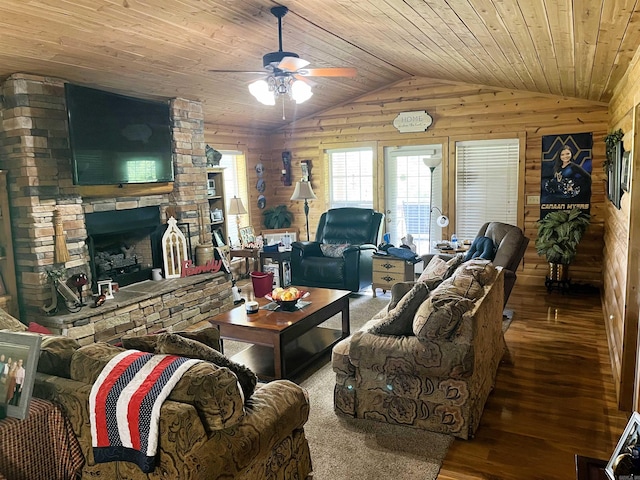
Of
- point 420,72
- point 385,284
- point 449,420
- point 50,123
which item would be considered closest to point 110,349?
point 449,420

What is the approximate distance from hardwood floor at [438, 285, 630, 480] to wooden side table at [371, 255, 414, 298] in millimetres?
1399

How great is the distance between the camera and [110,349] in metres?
2.26

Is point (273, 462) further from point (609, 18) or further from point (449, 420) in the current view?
point (609, 18)

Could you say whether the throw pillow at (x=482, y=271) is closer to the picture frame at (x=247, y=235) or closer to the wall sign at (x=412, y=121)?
the wall sign at (x=412, y=121)

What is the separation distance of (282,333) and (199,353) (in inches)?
59.5

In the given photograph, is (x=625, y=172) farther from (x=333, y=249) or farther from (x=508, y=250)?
(x=333, y=249)

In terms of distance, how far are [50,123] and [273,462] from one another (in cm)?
361

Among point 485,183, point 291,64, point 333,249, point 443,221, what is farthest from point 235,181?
point 291,64

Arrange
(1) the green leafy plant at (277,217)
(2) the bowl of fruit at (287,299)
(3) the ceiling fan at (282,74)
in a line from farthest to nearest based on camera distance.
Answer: (1) the green leafy plant at (277,217)
(2) the bowl of fruit at (287,299)
(3) the ceiling fan at (282,74)

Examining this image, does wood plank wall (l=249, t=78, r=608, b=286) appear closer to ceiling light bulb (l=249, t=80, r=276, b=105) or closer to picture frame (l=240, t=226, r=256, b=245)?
picture frame (l=240, t=226, r=256, b=245)

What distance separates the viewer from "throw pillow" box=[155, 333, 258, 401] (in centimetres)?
219

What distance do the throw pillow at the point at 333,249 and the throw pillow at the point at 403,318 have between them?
3.00m

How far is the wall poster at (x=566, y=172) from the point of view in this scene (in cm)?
618

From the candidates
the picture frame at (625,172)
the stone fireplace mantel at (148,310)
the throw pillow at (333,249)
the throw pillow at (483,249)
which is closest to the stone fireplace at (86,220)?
the stone fireplace mantel at (148,310)
